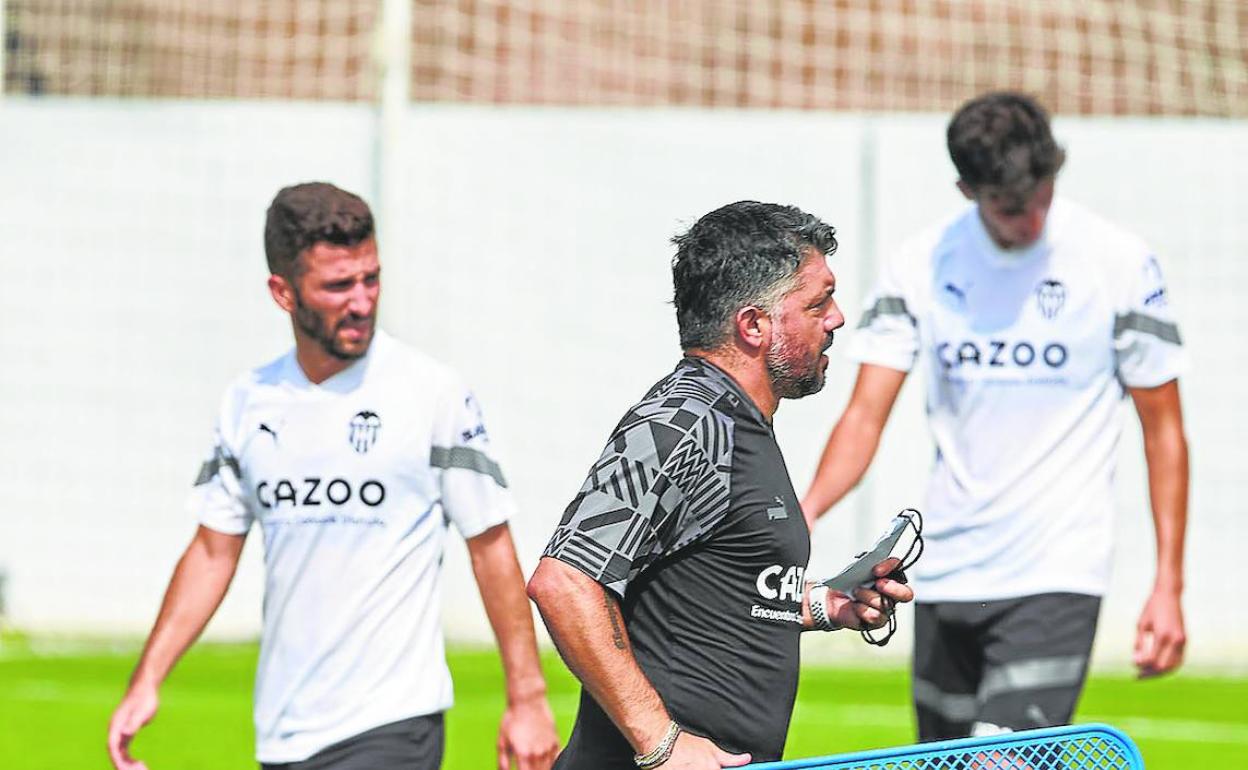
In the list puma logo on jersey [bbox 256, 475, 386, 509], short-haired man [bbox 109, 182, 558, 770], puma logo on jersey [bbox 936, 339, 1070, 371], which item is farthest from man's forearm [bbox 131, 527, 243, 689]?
puma logo on jersey [bbox 936, 339, 1070, 371]

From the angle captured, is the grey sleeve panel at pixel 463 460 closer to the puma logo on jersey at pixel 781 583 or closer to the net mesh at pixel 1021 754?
the puma logo on jersey at pixel 781 583

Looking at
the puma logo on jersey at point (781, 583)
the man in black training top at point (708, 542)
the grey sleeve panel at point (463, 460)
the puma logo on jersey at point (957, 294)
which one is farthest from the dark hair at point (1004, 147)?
the puma logo on jersey at point (781, 583)

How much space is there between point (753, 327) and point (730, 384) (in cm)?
11

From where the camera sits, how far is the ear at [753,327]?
364 centimetres

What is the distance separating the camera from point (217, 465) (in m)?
5.37

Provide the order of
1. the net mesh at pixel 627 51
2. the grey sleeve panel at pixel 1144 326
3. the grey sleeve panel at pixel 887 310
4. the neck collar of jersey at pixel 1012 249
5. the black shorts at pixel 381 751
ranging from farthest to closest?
the net mesh at pixel 627 51
the grey sleeve panel at pixel 887 310
the neck collar of jersey at pixel 1012 249
the grey sleeve panel at pixel 1144 326
the black shorts at pixel 381 751

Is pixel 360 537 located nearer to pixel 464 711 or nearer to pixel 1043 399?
pixel 1043 399

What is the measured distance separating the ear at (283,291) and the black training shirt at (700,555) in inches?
75.7

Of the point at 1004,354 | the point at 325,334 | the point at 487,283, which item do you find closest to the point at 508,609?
the point at 325,334

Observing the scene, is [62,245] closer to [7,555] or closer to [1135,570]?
[7,555]

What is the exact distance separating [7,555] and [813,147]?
18.1ft

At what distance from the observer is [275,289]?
5.41m

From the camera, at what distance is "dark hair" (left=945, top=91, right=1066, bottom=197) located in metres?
5.66

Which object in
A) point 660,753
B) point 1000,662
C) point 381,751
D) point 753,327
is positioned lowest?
point 381,751
